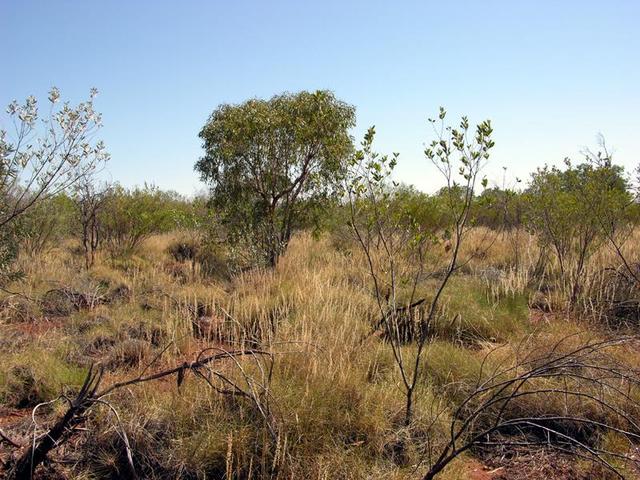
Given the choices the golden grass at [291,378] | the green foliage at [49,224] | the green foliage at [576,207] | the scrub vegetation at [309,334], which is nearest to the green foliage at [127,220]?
the scrub vegetation at [309,334]

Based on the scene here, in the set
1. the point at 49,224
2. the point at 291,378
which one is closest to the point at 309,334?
the point at 291,378

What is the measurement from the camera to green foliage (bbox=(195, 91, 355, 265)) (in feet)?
33.0

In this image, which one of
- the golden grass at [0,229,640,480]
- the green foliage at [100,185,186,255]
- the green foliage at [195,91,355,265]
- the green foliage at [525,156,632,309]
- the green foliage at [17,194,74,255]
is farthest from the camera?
the green foliage at [100,185,186,255]

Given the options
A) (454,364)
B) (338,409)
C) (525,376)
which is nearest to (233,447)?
(338,409)

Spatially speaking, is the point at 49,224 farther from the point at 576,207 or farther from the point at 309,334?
the point at 576,207

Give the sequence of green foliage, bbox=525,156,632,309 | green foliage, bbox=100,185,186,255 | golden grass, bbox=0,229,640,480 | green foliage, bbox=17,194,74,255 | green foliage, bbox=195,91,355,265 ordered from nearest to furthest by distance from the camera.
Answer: golden grass, bbox=0,229,640,480
green foliage, bbox=525,156,632,309
green foliage, bbox=195,91,355,265
green foliage, bbox=17,194,74,255
green foliage, bbox=100,185,186,255

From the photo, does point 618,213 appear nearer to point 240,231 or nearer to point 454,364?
point 454,364

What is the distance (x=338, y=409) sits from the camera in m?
3.60

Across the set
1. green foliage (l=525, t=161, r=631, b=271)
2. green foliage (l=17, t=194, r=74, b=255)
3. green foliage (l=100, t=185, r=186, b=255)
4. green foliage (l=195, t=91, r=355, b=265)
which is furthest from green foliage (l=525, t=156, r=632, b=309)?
green foliage (l=17, t=194, r=74, b=255)

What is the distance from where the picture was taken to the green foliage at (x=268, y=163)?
1007cm

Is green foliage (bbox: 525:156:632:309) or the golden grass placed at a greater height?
green foliage (bbox: 525:156:632:309)

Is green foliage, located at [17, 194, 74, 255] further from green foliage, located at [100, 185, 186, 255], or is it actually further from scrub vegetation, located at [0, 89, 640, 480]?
green foliage, located at [100, 185, 186, 255]

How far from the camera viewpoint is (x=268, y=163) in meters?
10.4

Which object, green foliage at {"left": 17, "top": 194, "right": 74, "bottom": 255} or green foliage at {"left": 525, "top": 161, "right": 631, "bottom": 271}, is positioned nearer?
green foliage at {"left": 525, "top": 161, "right": 631, "bottom": 271}
